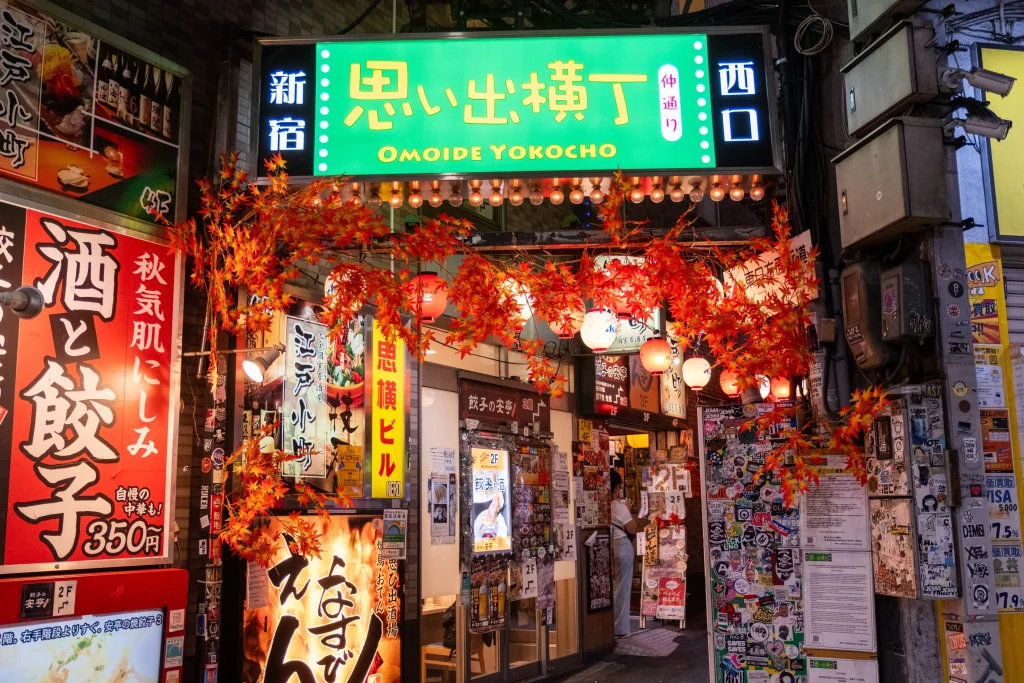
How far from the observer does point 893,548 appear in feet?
22.6

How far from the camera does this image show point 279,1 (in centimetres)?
1032

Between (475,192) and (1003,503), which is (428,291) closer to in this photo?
(475,192)

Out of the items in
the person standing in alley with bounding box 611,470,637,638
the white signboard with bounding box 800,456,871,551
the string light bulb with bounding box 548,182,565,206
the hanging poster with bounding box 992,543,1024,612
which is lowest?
the person standing in alley with bounding box 611,470,637,638

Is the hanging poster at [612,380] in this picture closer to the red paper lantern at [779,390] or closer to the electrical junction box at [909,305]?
the red paper lantern at [779,390]

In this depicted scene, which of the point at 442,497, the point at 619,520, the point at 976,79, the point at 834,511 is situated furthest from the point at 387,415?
the point at 619,520

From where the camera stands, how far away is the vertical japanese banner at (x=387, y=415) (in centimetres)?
1066

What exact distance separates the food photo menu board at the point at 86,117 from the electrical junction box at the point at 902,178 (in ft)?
20.5

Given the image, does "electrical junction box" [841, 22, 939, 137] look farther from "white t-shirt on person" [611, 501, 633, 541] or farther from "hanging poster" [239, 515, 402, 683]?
"white t-shirt on person" [611, 501, 633, 541]

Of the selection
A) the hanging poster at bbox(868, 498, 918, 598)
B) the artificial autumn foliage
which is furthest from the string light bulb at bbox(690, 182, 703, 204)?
the hanging poster at bbox(868, 498, 918, 598)

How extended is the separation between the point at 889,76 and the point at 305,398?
654 centimetres

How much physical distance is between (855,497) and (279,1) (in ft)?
27.0

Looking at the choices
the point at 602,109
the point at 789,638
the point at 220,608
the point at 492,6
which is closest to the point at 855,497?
the point at 789,638

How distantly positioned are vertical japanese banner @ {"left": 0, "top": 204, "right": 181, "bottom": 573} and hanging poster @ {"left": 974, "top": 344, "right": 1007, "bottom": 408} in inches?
294

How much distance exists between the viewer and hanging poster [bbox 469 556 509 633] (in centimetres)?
1220
